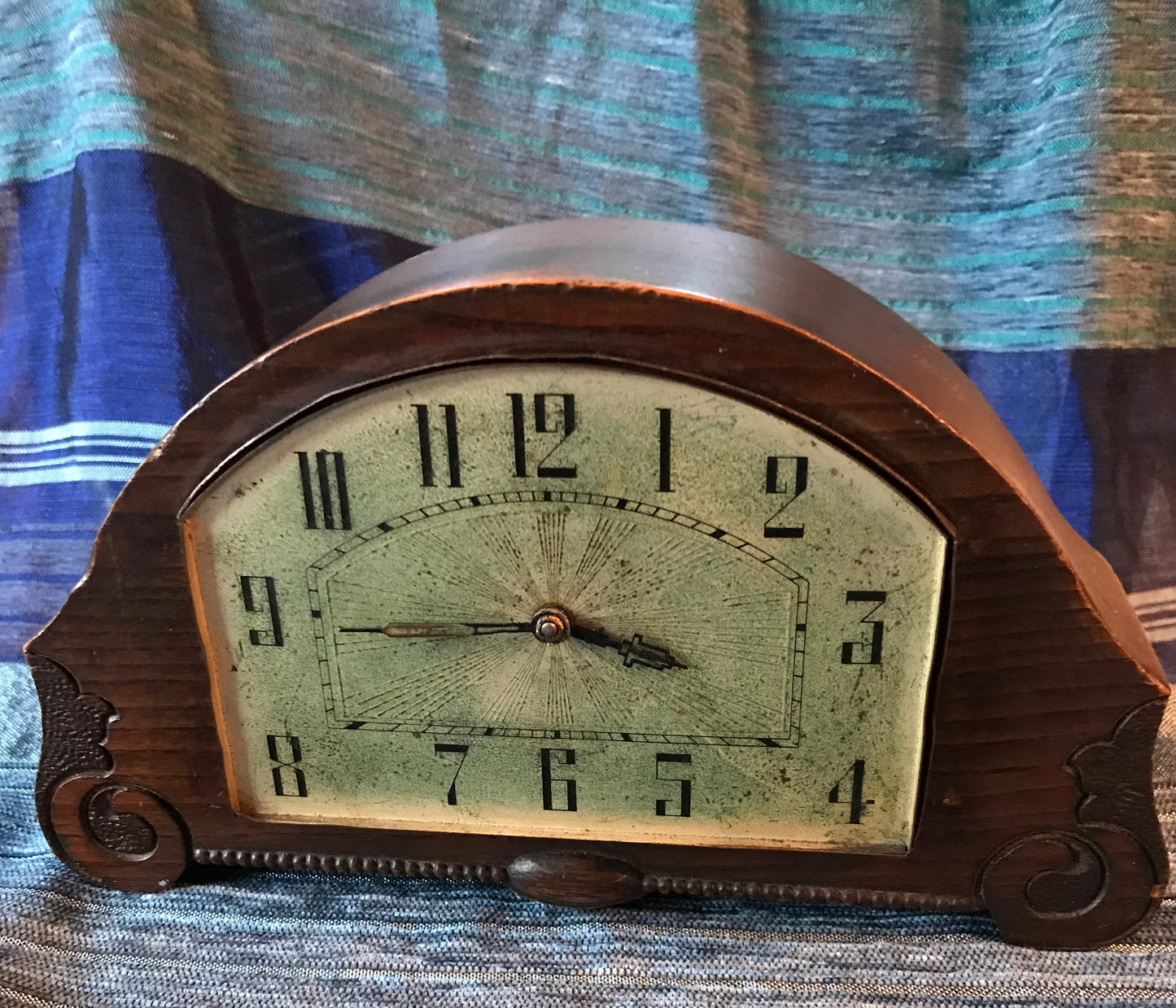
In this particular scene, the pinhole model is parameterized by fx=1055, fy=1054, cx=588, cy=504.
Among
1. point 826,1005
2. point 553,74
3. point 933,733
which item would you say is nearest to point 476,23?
point 553,74

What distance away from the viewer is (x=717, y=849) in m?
0.77

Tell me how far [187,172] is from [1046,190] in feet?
2.67

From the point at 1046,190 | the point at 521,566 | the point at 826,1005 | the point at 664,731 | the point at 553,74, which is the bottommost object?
the point at 826,1005

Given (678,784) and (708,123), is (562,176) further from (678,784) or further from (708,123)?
(678,784)

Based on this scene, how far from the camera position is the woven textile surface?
97 cm

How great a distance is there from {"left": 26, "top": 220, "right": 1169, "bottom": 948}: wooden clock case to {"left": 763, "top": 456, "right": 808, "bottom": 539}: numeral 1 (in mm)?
31

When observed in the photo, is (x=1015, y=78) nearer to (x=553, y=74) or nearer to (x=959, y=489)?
(x=553, y=74)

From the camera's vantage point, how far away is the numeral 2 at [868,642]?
2.27 ft

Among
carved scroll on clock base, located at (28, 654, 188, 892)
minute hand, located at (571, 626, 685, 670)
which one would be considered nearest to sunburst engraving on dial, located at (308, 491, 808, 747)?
minute hand, located at (571, 626, 685, 670)

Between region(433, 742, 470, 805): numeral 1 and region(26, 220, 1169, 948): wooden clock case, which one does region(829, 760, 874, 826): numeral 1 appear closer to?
region(26, 220, 1169, 948): wooden clock case

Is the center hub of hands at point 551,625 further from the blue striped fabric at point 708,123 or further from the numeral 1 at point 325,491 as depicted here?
the blue striped fabric at point 708,123

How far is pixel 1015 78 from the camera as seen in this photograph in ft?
3.23

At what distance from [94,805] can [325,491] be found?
1.09 feet

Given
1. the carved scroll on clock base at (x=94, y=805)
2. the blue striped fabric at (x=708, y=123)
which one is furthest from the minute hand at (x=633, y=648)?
the blue striped fabric at (x=708, y=123)
